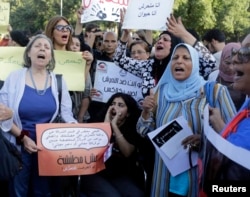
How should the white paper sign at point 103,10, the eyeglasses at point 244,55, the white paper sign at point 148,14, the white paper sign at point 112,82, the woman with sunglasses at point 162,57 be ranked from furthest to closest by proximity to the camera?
1. the white paper sign at point 103,10
2. the white paper sign at point 112,82
3. the white paper sign at point 148,14
4. the woman with sunglasses at point 162,57
5. the eyeglasses at point 244,55

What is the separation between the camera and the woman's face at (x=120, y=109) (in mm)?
3938

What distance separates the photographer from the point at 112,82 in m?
4.70

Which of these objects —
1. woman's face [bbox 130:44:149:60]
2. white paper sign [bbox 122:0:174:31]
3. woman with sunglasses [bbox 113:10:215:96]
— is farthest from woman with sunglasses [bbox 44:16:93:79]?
woman's face [bbox 130:44:149:60]

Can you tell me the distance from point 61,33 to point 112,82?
0.79 m

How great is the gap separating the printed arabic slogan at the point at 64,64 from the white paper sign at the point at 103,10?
0.96 meters

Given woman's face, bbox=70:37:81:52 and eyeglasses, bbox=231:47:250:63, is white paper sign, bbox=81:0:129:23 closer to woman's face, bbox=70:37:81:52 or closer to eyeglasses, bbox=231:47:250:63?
woman's face, bbox=70:37:81:52

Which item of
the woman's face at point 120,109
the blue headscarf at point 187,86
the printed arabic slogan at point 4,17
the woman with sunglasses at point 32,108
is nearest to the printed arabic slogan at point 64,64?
the woman's face at point 120,109

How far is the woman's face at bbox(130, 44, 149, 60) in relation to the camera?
5.04 m

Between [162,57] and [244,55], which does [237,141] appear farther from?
[162,57]

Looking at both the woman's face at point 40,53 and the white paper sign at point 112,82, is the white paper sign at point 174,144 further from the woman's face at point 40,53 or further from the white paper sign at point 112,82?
the white paper sign at point 112,82

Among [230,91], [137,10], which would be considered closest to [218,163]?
[230,91]

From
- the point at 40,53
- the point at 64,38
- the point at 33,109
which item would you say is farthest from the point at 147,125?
the point at 64,38

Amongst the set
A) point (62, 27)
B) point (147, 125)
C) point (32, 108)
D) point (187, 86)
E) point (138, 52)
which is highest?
point (62, 27)

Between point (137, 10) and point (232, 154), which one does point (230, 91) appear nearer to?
point (232, 154)
